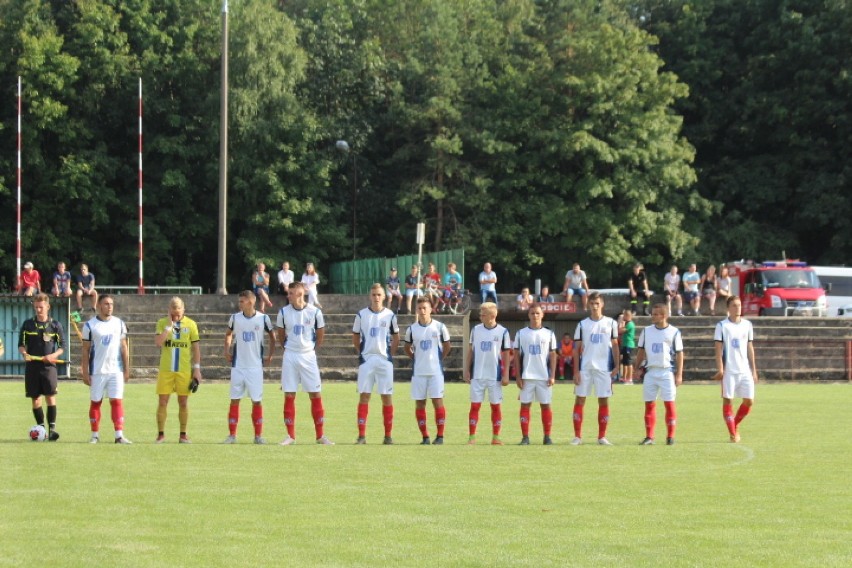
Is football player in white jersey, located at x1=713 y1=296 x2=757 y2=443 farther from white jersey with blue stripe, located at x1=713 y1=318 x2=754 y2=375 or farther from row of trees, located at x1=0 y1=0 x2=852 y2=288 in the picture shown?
row of trees, located at x1=0 y1=0 x2=852 y2=288

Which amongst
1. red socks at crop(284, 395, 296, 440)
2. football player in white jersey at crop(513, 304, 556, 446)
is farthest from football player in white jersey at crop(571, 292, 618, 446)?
red socks at crop(284, 395, 296, 440)

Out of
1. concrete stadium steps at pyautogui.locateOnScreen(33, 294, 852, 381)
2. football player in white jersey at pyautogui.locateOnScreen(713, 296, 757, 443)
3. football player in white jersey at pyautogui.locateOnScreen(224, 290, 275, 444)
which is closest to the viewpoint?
football player in white jersey at pyautogui.locateOnScreen(224, 290, 275, 444)

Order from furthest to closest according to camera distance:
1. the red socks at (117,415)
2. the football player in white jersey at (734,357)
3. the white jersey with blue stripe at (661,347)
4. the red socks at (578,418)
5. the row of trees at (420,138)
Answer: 1. the row of trees at (420,138)
2. the football player in white jersey at (734,357)
3. the white jersey with blue stripe at (661,347)
4. the red socks at (578,418)
5. the red socks at (117,415)

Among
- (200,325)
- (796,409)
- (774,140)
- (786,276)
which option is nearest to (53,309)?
(200,325)

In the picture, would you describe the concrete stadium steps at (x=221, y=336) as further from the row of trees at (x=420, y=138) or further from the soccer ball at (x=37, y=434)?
the soccer ball at (x=37, y=434)

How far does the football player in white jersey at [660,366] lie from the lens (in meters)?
18.7

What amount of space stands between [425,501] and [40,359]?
8.07 meters

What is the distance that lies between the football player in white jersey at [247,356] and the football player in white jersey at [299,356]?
27 cm

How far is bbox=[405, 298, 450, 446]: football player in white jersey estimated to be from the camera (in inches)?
727

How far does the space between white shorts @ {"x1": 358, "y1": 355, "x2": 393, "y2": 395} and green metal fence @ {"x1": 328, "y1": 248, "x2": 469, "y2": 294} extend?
999 inches

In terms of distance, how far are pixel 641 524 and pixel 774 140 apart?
177ft

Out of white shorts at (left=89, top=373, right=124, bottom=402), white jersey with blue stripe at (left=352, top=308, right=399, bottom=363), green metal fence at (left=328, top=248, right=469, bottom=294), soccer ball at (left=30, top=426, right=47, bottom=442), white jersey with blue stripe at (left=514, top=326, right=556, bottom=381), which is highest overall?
green metal fence at (left=328, top=248, right=469, bottom=294)

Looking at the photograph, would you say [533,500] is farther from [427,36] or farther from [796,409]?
[427,36]

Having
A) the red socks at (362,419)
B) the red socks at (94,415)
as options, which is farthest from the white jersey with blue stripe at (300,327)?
the red socks at (94,415)
